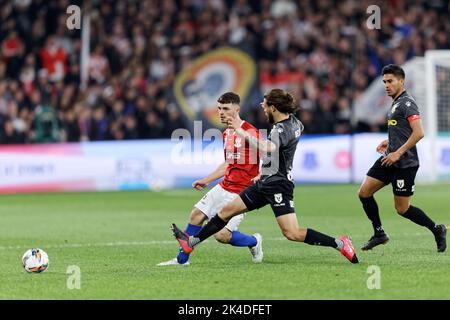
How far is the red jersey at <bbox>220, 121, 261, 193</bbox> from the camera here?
1159 cm

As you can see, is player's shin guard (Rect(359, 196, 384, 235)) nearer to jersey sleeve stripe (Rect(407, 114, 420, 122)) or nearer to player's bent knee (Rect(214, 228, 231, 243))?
jersey sleeve stripe (Rect(407, 114, 420, 122))

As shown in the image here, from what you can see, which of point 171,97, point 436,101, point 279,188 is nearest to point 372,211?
point 279,188

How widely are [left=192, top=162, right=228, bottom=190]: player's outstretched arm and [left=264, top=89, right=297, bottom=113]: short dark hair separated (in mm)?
1236

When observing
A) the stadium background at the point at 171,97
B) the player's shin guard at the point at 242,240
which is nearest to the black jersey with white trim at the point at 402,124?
the player's shin guard at the point at 242,240

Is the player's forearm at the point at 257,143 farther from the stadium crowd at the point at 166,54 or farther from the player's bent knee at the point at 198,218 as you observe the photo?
the stadium crowd at the point at 166,54

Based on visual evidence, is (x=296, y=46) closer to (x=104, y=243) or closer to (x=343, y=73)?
(x=343, y=73)

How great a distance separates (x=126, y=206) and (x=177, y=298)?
462 inches

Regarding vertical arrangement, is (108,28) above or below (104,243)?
above

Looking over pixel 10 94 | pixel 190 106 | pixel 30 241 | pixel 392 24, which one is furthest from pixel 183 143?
pixel 30 241

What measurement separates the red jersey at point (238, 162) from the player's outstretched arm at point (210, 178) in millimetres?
60

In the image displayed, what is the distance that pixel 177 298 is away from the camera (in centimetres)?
891

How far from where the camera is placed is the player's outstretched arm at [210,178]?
11.6 metres

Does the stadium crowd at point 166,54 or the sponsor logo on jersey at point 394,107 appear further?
the stadium crowd at point 166,54

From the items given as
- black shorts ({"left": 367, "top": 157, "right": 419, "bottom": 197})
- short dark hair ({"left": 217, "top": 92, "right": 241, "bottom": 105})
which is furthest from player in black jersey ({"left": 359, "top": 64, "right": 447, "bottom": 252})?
short dark hair ({"left": 217, "top": 92, "right": 241, "bottom": 105})
